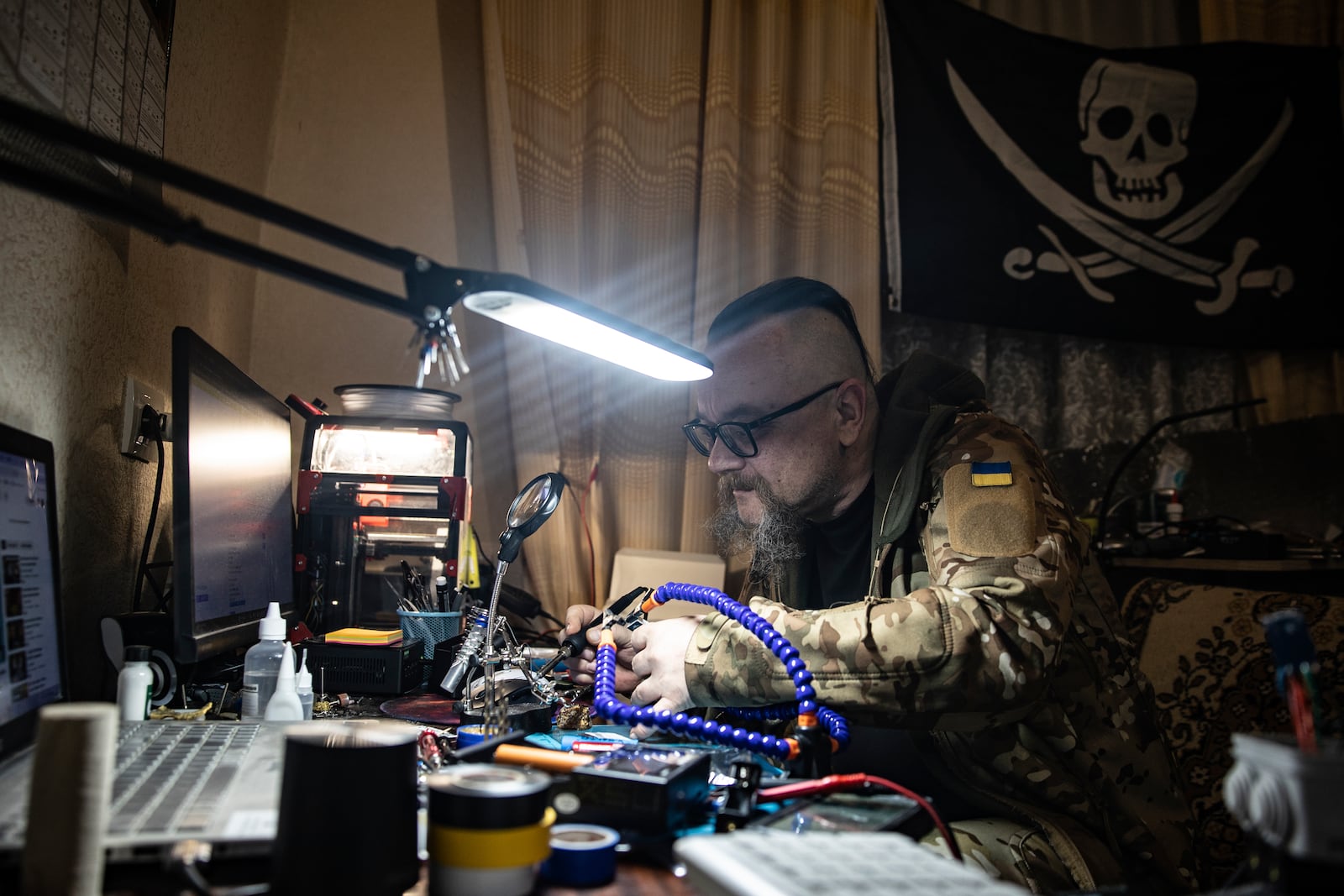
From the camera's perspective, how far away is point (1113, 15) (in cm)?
300

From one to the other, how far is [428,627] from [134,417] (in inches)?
23.4

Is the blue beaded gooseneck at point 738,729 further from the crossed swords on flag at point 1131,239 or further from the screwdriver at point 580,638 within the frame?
the crossed swords on flag at point 1131,239

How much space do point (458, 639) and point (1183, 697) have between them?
1.41 metres

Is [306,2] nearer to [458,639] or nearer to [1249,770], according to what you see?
[458,639]

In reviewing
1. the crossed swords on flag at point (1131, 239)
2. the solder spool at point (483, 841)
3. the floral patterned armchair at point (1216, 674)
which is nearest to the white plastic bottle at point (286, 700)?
the solder spool at point (483, 841)

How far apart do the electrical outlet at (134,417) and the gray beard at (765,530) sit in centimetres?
105

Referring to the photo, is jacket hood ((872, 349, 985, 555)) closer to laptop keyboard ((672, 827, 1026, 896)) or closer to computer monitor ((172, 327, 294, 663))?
laptop keyboard ((672, 827, 1026, 896))

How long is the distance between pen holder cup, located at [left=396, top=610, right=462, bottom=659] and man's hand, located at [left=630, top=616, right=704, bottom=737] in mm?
469

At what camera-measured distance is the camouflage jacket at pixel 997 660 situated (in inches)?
43.4

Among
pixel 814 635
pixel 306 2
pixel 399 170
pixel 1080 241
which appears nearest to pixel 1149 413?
pixel 1080 241

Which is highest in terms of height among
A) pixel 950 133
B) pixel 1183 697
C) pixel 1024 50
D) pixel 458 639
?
pixel 1024 50

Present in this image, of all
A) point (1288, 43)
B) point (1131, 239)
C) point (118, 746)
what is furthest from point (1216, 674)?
point (1288, 43)

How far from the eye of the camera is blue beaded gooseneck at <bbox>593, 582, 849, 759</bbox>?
1021 mm

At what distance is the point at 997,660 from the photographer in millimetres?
1105
